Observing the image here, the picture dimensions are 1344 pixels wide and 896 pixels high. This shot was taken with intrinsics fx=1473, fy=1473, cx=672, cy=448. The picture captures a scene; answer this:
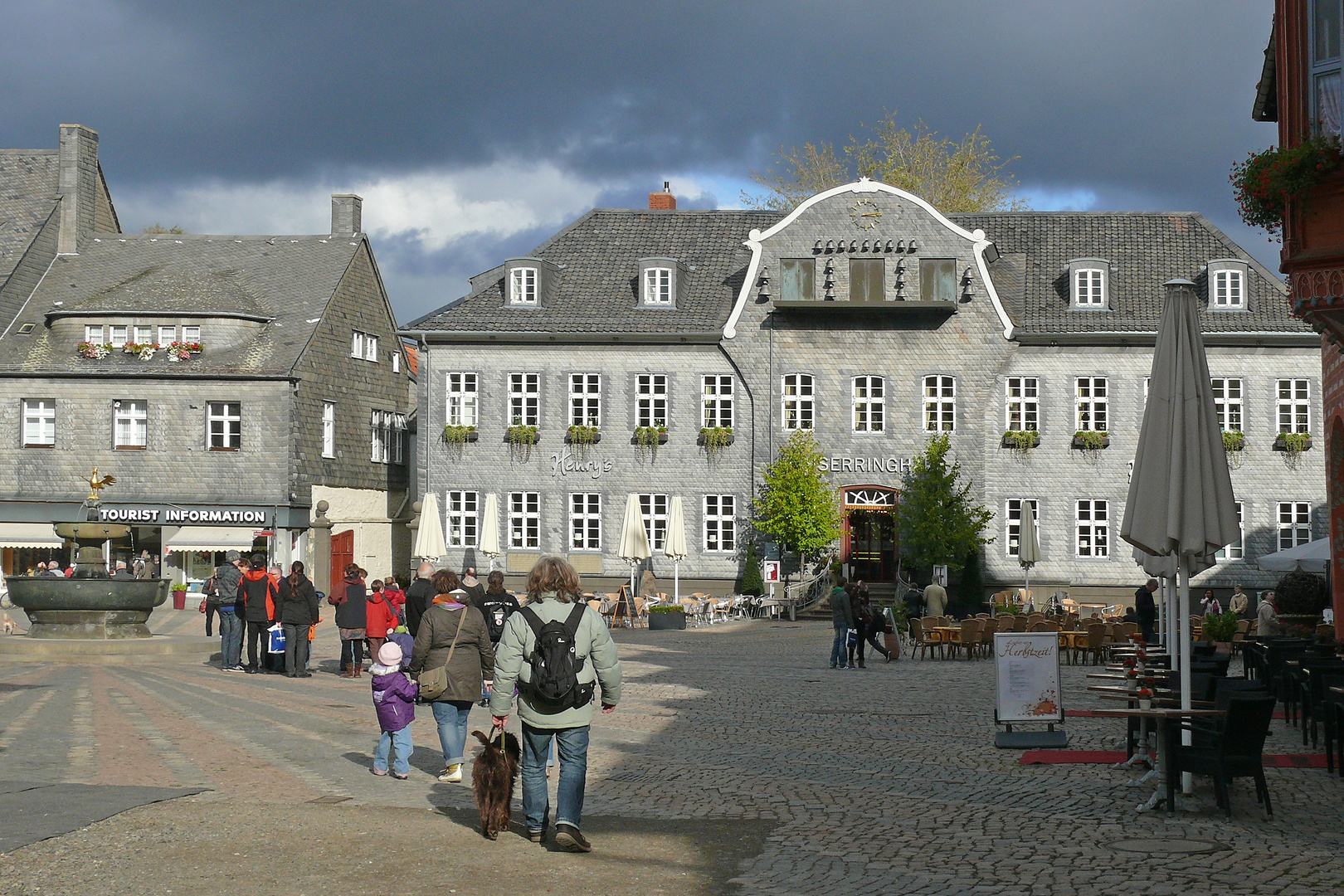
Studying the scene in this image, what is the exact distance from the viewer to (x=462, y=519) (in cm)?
4147

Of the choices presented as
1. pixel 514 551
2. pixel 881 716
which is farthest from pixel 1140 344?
pixel 881 716

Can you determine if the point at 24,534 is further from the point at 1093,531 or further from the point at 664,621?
the point at 1093,531

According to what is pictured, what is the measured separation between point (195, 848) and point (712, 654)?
17664 millimetres

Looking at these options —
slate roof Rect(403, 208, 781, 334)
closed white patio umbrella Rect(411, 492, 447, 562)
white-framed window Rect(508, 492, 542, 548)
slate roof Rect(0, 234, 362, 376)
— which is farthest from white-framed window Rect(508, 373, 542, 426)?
slate roof Rect(0, 234, 362, 376)

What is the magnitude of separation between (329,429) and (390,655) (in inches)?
1324

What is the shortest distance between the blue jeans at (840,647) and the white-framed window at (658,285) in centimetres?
1945

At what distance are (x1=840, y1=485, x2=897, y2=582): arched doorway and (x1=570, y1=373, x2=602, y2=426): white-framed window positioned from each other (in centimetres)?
725

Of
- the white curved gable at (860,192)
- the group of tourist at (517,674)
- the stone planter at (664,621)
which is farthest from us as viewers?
the white curved gable at (860,192)

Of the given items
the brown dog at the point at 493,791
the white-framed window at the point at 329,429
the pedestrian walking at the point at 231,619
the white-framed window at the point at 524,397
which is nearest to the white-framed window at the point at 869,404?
the white-framed window at the point at 524,397

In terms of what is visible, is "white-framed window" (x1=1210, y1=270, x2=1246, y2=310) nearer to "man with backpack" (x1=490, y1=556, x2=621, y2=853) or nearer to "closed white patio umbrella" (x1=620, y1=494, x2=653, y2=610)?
"closed white patio umbrella" (x1=620, y1=494, x2=653, y2=610)

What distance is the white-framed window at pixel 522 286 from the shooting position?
4144 cm

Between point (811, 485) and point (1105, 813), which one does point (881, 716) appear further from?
point (811, 485)

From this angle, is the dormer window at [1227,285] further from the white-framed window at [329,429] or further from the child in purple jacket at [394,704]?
the child in purple jacket at [394,704]

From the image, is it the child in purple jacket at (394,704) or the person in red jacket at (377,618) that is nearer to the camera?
the child in purple jacket at (394,704)
